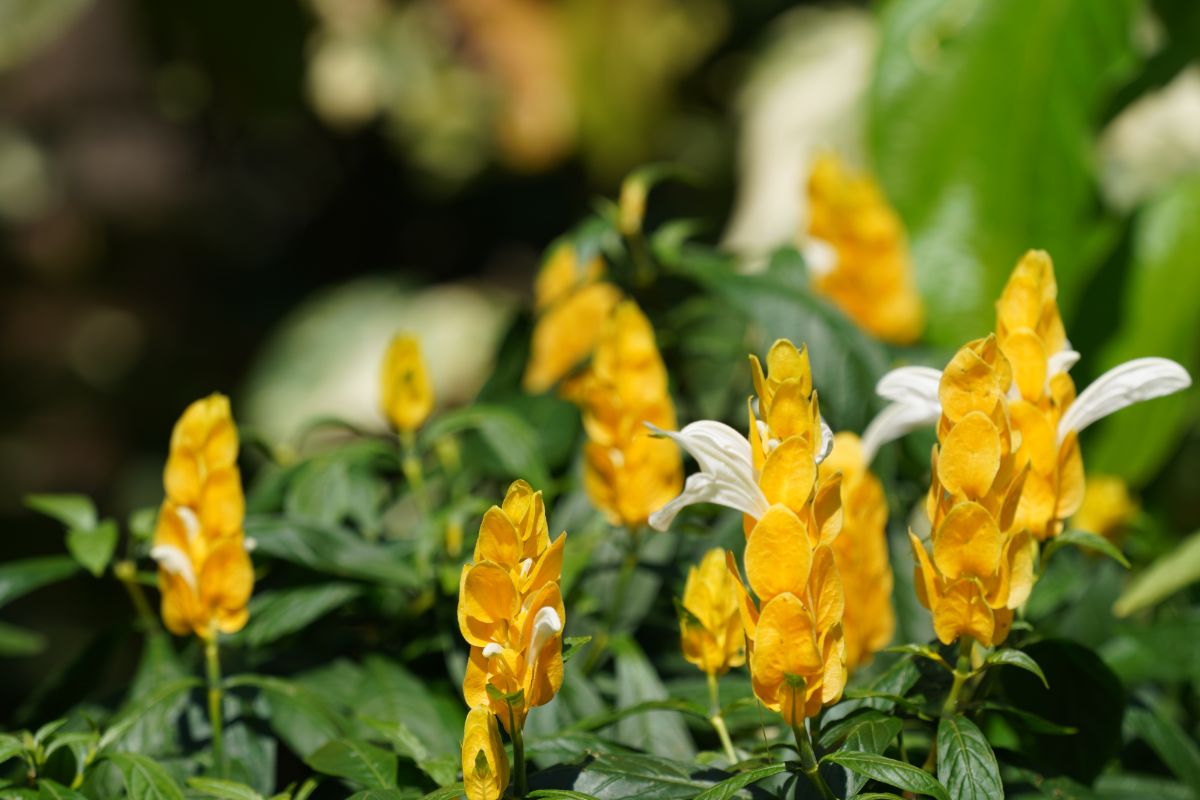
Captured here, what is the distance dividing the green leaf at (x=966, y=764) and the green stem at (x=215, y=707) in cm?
26

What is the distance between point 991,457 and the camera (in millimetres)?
394

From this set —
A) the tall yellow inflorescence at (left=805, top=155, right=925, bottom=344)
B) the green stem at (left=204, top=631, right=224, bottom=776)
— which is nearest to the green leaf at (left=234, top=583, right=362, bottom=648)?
the green stem at (left=204, top=631, right=224, bottom=776)

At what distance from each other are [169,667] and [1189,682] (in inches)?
19.3

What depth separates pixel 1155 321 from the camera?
3.20ft

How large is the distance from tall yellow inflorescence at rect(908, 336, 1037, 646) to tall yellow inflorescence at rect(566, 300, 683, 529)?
154 millimetres

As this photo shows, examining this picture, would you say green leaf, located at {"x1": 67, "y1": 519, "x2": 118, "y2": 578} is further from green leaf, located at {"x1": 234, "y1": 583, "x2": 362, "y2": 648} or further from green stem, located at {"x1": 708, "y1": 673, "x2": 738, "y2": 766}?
green stem, located at {"x1": 708, "y1": 673, "x2": 738, "y2": 766}

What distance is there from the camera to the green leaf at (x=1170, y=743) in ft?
1.76

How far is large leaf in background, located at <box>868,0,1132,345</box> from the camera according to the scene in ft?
3.41

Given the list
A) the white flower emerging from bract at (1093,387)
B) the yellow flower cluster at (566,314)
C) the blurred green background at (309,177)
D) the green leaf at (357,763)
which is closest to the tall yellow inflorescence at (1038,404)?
the white flower emerging from bract at (1093,387)

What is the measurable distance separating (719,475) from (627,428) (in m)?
0.14

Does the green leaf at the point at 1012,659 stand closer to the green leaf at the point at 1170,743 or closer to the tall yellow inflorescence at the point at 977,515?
the tall yellow inflorescence at the point at 977,515

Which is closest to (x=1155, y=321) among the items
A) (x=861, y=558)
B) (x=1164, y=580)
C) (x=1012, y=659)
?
(x=1164, y=580)

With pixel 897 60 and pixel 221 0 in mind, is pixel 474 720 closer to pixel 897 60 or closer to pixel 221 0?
pixel 897 60

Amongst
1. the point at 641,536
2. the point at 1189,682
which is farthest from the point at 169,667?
the point at 1189,682
